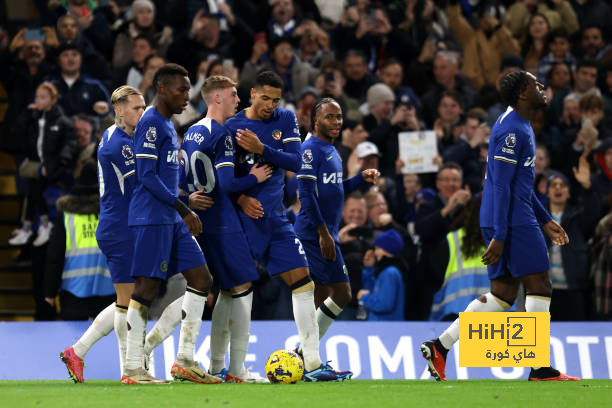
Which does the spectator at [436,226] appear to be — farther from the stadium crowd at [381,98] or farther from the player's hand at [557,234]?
the player's hand at [557,234]

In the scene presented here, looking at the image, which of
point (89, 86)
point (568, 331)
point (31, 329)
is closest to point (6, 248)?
point (89, 86)

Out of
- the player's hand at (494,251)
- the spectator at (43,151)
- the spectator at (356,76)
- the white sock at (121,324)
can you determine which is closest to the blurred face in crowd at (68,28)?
the spectator at (43,151)

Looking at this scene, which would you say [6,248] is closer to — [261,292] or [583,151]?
[261,292]

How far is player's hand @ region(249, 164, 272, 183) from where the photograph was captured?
9234 mm

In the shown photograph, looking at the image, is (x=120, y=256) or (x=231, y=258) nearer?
(x=231, y=258)

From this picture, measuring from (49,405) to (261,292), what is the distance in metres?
5.58

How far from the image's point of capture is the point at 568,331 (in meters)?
11.7

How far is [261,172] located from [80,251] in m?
3.33

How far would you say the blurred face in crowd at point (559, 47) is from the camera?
16656 mm

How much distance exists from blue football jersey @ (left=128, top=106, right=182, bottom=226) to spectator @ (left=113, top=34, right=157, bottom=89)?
683 centimetres

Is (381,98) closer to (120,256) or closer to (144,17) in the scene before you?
(144,17)

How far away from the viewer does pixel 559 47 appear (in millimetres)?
16688

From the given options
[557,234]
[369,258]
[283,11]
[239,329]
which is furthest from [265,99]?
[283,11]

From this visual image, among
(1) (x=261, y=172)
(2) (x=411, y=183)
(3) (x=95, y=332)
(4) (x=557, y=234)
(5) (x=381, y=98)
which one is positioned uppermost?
(5) (x=381, y=98)
